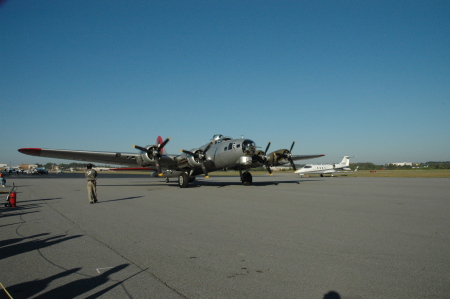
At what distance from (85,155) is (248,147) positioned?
13.1 metres

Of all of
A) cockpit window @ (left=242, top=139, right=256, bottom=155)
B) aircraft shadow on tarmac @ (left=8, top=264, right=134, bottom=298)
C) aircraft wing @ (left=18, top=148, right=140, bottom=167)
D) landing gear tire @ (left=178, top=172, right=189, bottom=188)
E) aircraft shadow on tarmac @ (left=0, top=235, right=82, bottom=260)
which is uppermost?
cockpit window @ (left=242, top=139, right=256, bottom=155)

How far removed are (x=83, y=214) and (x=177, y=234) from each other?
16.2ft

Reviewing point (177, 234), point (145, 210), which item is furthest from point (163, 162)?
point (177, 234)

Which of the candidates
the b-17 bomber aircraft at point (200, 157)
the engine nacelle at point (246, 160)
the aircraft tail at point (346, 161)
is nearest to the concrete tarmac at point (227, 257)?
the engine nacelle at point (246, 160)

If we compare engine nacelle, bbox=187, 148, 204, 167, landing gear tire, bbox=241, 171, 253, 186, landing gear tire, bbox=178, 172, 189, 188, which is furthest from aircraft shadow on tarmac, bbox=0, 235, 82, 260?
landing gear tire, bbox=241, 171, 253, 186

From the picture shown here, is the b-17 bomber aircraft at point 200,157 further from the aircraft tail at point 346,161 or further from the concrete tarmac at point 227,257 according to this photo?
the aircraft tail at point 346,161

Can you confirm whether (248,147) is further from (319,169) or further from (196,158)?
(319,169)

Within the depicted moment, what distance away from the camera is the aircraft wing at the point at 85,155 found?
2239 cm

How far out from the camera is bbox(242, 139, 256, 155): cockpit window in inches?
857

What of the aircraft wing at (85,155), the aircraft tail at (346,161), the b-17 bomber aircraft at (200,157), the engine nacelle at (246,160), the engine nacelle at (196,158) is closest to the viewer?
the engine nacelle at (246,160)

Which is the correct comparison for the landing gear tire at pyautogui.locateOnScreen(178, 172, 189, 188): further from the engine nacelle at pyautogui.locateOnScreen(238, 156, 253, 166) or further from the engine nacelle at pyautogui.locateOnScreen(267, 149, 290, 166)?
the engine nacelle at pyautogui.locateOnScreen(267, 149, 290, 166)

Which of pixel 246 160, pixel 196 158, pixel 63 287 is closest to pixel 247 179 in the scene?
pixel 246 160

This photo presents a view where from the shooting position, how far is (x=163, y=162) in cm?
2436

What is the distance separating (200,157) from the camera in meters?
23.3
